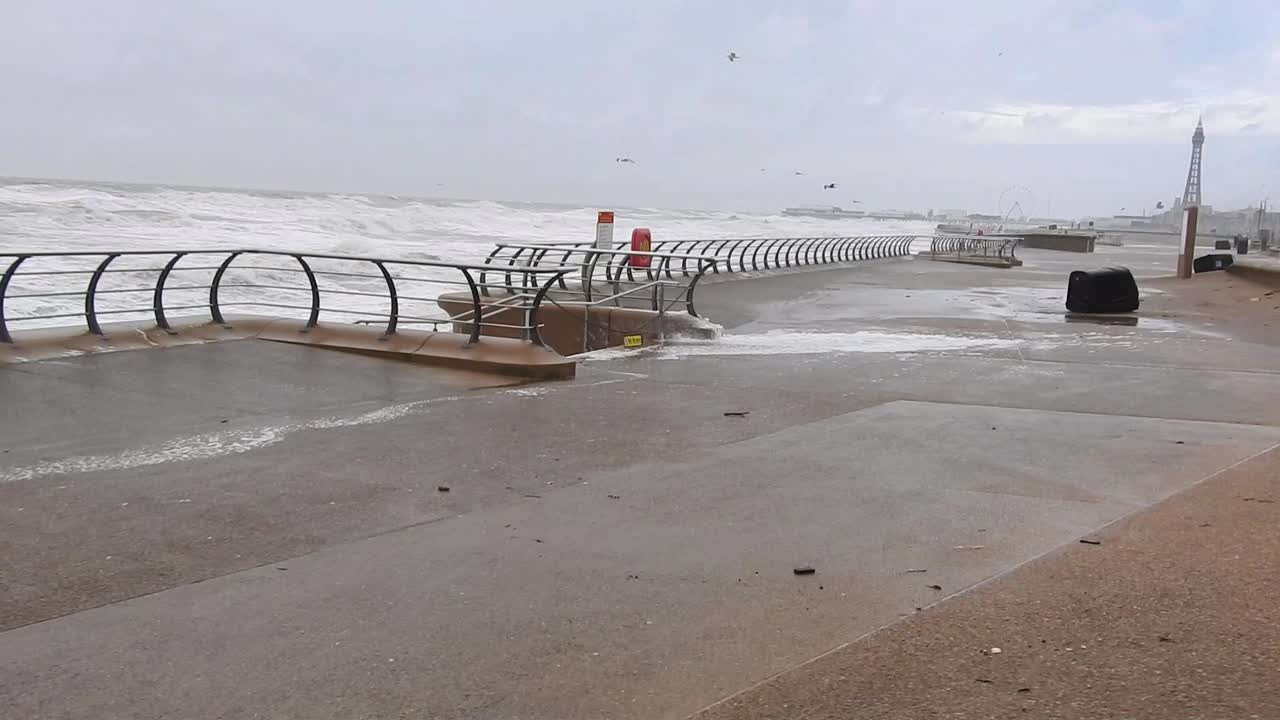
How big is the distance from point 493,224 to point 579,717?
271 feet

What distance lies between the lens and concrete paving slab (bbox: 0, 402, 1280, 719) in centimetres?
355

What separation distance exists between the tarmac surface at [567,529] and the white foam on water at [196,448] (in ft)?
0.12

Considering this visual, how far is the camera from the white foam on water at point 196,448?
21.8 feet

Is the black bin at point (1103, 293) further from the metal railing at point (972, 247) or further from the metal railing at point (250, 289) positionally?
the metal railing at point (972, 247)

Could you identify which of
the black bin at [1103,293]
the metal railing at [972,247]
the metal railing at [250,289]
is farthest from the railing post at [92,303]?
the metal railing at [972,247]

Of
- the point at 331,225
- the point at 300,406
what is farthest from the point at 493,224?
the point at 300,406

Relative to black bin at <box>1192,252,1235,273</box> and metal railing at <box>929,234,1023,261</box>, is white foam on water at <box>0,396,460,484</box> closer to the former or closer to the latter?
black bin at <box>1192,252,1235,273</box>

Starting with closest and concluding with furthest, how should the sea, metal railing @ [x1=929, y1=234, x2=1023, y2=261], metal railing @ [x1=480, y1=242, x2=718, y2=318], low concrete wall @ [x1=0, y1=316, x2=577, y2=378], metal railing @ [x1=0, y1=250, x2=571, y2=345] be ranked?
low concrete wall @ [x1=0, y1=316, x2=577, y2=378] < metal railing @ [x1=0, y1=250, x2=571, y2=345] < metal railing @ [x1=480, y1=242, x2=718, y2=318] < the sea < metal railing @ [x1=929, y1=234, x2=1023, y2=261]

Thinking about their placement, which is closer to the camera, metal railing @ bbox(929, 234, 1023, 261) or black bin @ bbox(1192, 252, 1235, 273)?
black bin @ bbox(1192, 252, 1235, 273)

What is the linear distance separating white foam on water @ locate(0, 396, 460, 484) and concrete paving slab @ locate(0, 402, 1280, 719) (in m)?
2.38

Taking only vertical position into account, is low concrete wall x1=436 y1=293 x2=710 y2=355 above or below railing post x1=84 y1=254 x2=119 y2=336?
below

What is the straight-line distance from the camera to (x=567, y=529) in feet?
18.0

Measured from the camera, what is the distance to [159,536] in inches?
209

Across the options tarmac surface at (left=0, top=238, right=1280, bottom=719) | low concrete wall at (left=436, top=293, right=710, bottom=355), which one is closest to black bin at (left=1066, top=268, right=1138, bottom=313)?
tarmac surface at (left=0, top=238, right=1280, bottom=719)
